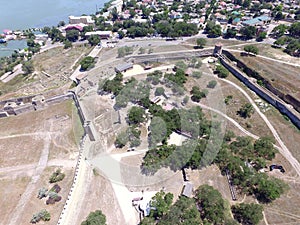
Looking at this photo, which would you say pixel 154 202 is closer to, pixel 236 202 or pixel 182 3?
pixel 236 202

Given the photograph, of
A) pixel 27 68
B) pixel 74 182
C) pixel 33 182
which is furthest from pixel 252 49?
pixel 27 68

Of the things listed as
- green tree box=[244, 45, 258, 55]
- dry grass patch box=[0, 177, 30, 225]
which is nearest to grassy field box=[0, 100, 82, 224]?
dry grass patch box=[0, 177, 30, 225]

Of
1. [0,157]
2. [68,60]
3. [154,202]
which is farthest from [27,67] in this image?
[154,202]

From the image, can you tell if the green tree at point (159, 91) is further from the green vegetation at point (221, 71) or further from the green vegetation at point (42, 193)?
the green vegetation at point (42, 193)

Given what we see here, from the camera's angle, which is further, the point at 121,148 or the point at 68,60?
the point at 68,60

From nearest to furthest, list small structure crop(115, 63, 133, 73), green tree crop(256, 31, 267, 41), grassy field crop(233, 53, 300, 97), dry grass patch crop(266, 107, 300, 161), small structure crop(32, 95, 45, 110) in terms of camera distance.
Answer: dry grass patch crop(266, 107, 300, 161) → grassy field crop(233, 53, 300, 97) → small structure crop(32, 95, 45, 110) → small structure crop(115, 63, 133, 73) → green tree crop(256, 31, 267, 41)

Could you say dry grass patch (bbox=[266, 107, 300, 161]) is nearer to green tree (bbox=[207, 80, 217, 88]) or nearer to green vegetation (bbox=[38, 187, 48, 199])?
green tree (bbox=[207, 80, 217, 88])

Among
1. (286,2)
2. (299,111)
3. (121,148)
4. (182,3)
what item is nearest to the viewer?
(121,148)
